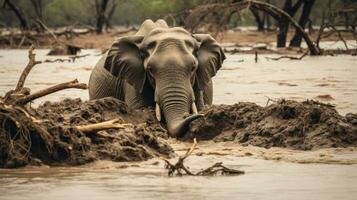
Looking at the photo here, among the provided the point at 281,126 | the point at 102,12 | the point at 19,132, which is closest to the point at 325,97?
the point at 281,126

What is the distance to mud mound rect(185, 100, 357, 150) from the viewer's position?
10.2 metres

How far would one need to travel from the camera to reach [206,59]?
12.9 m

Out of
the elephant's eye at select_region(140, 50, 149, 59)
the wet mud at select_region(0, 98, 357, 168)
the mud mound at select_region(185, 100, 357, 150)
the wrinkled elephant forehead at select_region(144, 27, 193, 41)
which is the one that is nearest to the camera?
the wet mud at select_region(0, 98, 357, 168)

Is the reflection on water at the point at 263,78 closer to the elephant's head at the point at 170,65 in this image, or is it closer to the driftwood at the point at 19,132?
the elephant's head at the point at 170,65

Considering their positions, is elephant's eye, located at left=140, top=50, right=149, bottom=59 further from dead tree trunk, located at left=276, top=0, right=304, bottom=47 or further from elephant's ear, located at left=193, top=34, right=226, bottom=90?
dead tree trunk, located at left=276, top=0, right=304, bottom=47

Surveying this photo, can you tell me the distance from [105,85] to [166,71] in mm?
2467

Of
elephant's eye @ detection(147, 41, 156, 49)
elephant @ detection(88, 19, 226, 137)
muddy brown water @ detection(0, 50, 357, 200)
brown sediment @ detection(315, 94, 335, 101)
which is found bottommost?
brown sediment @ detection(315, 94, 335, 101)

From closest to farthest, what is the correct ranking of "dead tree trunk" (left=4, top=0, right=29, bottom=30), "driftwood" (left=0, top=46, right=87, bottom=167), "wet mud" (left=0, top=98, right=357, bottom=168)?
"driftwood" (left=0, top=46, right=87, bottom=167) < "wet mud" (left=0, top=98, right=357, bottom=168) < "dead tree trunk" (left=4, top=0, right=29, bottom=30)

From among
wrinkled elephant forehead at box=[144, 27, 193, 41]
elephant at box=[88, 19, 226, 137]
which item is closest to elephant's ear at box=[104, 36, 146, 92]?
elephant at box=[88, 19, 226, 137]

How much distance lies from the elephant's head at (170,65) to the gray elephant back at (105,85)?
0.67 meters

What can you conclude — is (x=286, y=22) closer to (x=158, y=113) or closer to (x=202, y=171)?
(x=158, y=113)

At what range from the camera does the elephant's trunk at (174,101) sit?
448 inches

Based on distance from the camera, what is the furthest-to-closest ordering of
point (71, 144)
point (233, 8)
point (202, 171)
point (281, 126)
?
point (233, 8) < point (281, 126) < point (71, 144) < point (202, 171)

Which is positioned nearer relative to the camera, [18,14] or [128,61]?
[128,61]
